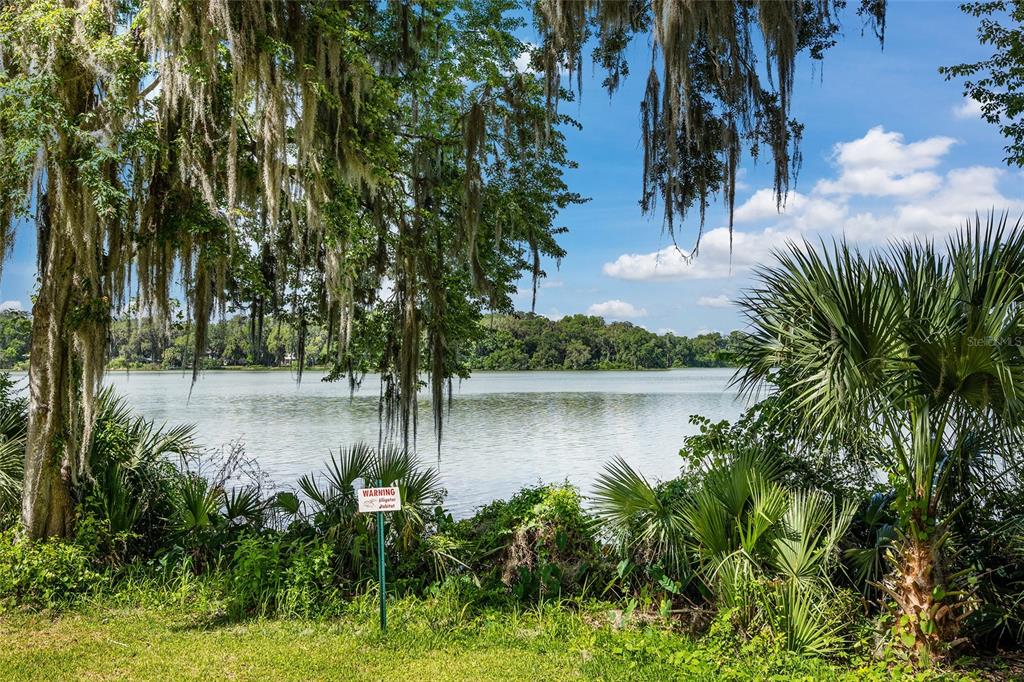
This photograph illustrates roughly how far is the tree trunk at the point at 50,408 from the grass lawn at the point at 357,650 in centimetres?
101

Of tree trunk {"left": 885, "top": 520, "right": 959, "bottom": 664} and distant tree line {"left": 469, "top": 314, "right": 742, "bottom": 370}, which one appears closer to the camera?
tree trunk {"left": 885, "top": 520, "right": 959, "bottom": 664}

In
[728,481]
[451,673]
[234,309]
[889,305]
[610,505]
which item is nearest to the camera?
[451,673]

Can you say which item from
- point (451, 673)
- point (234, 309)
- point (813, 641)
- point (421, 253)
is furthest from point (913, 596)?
point (234, 309)

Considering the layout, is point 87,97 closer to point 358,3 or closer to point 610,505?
point 358,3

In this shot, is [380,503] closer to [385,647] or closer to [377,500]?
[377,500]

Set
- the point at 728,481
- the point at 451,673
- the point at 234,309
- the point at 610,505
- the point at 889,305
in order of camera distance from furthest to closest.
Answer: the point at 234,309, the point at 610,505, the point at 728,481, the point at 889,305, the point at 451,673

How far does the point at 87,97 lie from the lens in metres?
6.60

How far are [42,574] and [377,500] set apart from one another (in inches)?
121

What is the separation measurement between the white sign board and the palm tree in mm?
3057

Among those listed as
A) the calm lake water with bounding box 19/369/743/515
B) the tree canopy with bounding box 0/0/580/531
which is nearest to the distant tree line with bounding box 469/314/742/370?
the calm lake water with bounding box 19/369/743/515

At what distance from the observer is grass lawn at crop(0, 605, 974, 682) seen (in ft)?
15.3

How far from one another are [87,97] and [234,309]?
104 inches

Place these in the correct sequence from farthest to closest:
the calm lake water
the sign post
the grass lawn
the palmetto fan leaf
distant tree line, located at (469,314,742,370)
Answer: distant tree line, located at (469,314,742,370) → the calm lake water → the palmetto fan leaf → the sign post → the grass lawn

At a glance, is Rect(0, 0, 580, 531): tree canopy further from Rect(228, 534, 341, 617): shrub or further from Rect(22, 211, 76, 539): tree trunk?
Rect(228, 534, 341, 617): shrub
